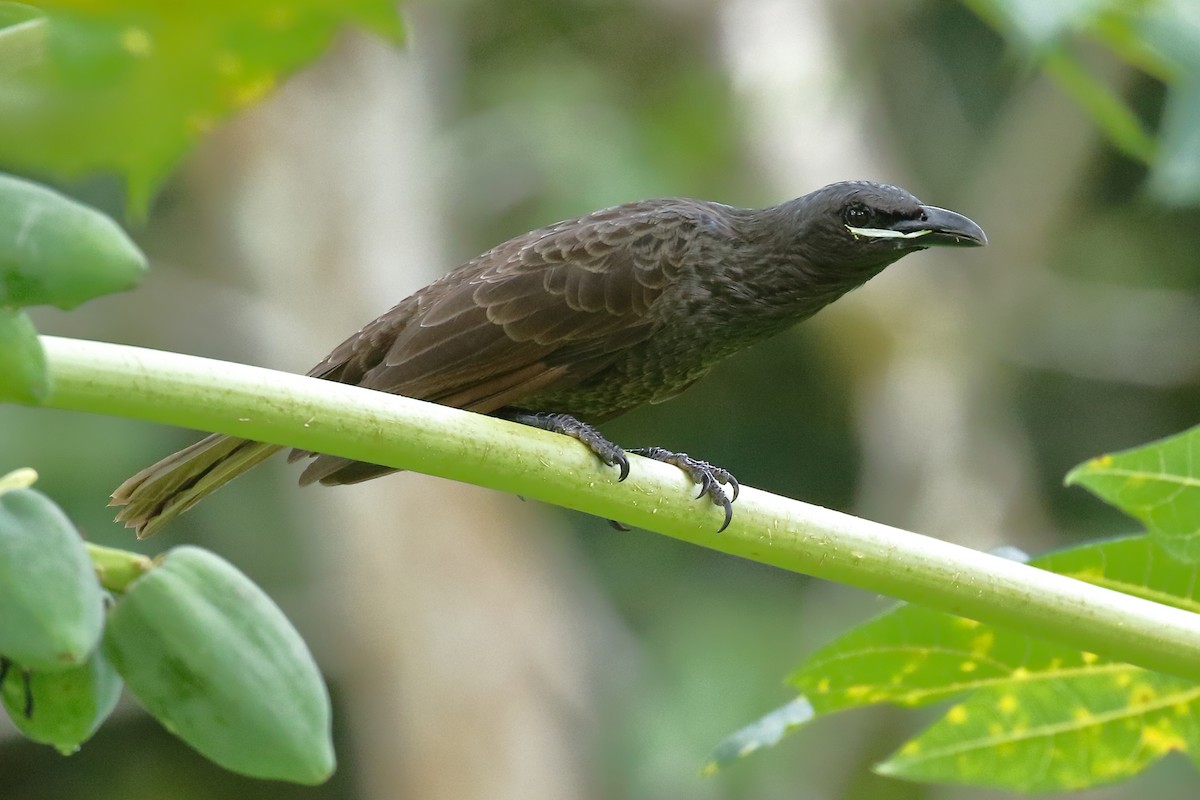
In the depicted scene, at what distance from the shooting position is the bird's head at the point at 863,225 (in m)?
2.62

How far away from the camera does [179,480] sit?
91.4 inches

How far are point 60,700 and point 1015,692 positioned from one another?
1.41 meters

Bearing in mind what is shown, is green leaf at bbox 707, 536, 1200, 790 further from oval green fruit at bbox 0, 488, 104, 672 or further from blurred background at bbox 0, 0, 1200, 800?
blurred background at bbox 0, 0, 1200, 800

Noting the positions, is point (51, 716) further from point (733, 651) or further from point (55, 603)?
point (733, 651)

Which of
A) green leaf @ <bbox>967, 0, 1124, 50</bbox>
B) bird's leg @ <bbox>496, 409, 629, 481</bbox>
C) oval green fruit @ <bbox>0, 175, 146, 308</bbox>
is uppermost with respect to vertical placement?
green leaf @ <bbox>967, 0, 1124, 50</bbox>

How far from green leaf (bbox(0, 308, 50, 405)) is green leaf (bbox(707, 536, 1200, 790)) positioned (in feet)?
3.89

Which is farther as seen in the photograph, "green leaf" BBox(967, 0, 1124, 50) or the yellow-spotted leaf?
"green leaf" BBox(967, 0, 1124, 50)

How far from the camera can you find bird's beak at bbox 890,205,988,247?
2.54 m

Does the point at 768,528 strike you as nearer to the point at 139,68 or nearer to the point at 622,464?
the point at 622,464

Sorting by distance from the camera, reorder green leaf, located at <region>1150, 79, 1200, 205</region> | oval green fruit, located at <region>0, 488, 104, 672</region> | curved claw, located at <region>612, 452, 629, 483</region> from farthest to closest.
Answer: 1. green leaf, located at <region>1150, 79, 1200, 205</region>
2. curved claw, located at <region>612, 452, 629, 483</region>
3. oval green fruit, located at <region>0, 488, 104, 672</region>

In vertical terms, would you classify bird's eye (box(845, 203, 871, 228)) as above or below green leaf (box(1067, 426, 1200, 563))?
above

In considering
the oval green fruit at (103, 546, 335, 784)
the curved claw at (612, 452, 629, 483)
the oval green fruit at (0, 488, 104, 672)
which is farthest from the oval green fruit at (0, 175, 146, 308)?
the curved claw at (612, 452, 629, 483)

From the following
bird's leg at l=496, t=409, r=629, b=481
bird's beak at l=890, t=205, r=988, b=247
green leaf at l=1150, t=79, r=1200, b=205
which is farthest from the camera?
green leaf at l=1150, t=79, r=1200, b=205

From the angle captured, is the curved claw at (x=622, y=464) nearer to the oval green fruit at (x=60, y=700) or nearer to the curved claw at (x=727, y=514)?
the curved claw at (x=727, y=514)
